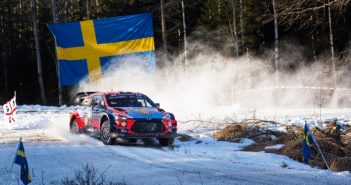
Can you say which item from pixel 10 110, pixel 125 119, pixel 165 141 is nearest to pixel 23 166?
pixel 125 119

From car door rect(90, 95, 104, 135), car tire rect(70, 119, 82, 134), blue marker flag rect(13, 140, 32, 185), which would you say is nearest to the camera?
blue marker flag rect(13, 140, 32, 185)

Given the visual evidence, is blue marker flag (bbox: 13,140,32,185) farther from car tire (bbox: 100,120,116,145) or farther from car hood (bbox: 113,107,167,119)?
car hood (bbox: 113,107,167,119)

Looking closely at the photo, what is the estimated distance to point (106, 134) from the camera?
932 cm

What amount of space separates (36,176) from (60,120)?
10674 millimetres

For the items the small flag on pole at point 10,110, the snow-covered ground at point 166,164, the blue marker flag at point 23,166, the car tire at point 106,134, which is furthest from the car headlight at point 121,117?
the small flag on pole at point 10,110

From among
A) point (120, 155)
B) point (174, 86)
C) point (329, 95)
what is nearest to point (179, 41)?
point (174, 86)

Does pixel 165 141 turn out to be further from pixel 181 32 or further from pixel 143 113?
pixel 181 32

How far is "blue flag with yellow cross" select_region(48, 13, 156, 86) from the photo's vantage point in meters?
16.7

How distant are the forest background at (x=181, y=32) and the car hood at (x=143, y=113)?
14685mm

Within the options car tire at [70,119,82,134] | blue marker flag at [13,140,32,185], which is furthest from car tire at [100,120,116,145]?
blue marker flag at [13,140,32,185]

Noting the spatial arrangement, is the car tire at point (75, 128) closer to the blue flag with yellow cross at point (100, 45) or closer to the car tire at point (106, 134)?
the car tire at point (106, 134)

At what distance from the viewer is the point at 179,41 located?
1421 inches

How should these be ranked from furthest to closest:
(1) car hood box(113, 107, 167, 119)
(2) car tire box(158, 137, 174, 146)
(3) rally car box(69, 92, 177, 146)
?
(2) car tire box(158, 137, 174, 146), (1) car hood box(113, 107, 167, 119), (3) rally car box(69, 92, 177, 146)

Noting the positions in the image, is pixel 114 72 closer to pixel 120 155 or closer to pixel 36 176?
pixel 120 155
